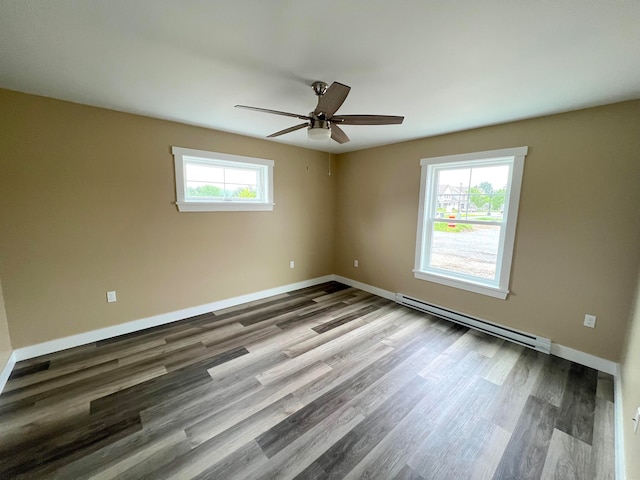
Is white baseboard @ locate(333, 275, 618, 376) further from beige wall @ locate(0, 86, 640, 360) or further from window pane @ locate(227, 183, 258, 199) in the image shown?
window pane @ locate(227, 183, 258, 199)

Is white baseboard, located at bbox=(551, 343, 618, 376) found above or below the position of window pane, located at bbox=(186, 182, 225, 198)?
below

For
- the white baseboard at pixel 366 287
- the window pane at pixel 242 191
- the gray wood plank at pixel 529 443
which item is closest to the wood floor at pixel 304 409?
the gray wood plank at pixel 529 443

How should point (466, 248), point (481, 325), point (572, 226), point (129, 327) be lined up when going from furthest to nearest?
point (466, 248)
point (481, 325)
point (129, 327)
point (572, 226)

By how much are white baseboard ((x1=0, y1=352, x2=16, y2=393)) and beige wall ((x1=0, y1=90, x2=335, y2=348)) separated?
0.37ft

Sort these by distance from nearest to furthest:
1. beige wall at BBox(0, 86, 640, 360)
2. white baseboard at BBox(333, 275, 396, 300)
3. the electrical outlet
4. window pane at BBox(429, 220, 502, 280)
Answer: beige wall at BBox(0, 86, 640, 360), the electrical outlet, window pane at BBox(429, 220, 502, 280), white baseboard at BBox(333, 275, 396, 300)

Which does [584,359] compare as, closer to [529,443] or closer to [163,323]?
[529,443]

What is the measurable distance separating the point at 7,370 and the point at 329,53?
359cm

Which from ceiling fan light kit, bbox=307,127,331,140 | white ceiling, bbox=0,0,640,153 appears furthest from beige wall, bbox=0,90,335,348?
ceiling fan light kit, bbox=307,127,331,140

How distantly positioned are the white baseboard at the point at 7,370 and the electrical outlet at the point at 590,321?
504 cm

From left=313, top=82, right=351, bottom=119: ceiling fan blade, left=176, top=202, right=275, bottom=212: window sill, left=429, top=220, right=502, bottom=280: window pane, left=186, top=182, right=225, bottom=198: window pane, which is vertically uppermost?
left=313, top=82, right=351, bottom=119: ceiling fan blade

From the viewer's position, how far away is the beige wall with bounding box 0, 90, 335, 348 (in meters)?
2.27

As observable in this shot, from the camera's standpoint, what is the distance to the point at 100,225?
104 inches

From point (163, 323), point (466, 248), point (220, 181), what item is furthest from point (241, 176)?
point (466, 248)

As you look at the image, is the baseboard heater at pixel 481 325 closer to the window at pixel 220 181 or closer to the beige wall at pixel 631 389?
the beige wall at pixel 631 389
